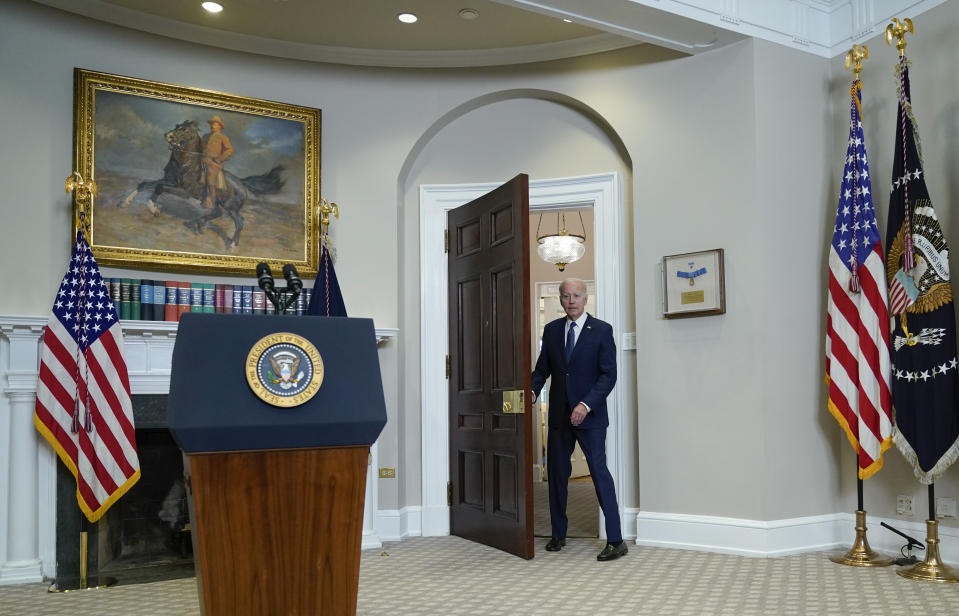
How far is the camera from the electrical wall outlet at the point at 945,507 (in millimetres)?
4531

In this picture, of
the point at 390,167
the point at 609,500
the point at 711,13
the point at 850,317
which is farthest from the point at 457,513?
the point at 711,13

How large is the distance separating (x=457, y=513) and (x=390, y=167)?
2.47 m

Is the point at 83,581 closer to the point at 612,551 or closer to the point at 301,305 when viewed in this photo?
the point at 301,305

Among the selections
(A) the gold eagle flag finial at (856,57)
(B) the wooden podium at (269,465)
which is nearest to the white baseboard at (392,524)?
(B) the wooden podium at (269,465)

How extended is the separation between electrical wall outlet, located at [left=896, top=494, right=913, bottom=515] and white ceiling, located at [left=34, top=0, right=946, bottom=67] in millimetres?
2788

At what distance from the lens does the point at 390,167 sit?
591 cm

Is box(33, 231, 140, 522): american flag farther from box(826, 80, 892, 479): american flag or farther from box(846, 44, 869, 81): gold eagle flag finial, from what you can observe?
box(846, 44, 869, 81): gold eagle flag finial

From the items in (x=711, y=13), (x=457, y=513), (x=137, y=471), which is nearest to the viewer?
(x=137, y=471)

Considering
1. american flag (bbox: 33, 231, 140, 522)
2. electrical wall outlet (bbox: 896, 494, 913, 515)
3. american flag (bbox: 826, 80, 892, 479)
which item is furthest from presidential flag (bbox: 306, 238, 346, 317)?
electrical wall outlet (bbox: 896, 494, 913, 515)

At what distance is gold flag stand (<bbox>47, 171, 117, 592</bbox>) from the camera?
4359mm

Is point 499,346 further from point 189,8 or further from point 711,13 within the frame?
point 189,8

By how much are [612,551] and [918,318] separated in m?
2.12

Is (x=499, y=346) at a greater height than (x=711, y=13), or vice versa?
(x=711, y=13)

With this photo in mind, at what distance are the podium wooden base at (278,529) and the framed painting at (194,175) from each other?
9.72 feet
